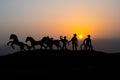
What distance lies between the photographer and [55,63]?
109 feet

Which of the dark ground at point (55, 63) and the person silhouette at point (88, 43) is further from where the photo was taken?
the person silhouette at point (88, 43)

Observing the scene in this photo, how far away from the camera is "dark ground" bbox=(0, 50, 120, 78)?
3046cm

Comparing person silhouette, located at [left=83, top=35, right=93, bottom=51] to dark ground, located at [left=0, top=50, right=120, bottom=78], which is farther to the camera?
person silhouette, located at [left=83, top=35, right=93, bottom=51]

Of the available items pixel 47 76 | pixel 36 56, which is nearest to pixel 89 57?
pixel 36 56

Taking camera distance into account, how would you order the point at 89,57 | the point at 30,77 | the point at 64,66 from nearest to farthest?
the point at 30,77, the point at 64,66, the point at 89,57

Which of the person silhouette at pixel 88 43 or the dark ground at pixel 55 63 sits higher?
the person silhouette at pixel 88 43

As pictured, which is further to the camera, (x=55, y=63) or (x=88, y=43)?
(x=88, y=43)

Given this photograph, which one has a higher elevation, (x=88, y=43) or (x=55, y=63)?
(x=88, y=43)

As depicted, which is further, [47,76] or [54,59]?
[54,59]

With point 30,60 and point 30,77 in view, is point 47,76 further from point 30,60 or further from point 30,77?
point 30,60

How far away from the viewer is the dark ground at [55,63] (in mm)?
30464

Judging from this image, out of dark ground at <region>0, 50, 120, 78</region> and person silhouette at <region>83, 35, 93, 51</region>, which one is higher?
person silhouette at <region>83, 35, 93, 51</region>

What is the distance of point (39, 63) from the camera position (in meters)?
33.2

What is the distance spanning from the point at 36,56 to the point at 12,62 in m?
2.53
